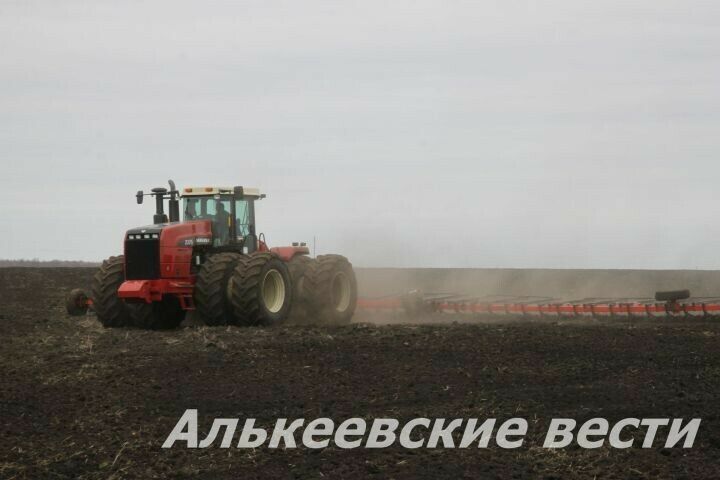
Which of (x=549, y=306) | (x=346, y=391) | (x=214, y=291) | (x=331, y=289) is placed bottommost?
(x=346, y=391)

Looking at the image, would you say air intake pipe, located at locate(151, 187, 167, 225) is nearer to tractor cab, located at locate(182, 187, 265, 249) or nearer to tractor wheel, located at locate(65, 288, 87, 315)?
tractor cab, located at locate(182, 187, 265, 249)

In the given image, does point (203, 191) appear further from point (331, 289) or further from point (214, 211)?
point (331, 289)

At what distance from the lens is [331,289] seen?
65.0 feet

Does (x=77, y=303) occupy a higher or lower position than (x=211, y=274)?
lower

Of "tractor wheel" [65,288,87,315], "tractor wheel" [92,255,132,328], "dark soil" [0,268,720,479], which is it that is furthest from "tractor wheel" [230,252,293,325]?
"tractor wheel" [65,288,87,315]

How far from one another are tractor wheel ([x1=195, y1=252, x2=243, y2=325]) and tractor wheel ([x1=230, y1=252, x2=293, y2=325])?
0.59ft

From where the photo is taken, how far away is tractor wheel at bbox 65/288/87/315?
20900mm

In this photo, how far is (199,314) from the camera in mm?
18094

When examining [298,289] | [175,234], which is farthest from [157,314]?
[298,289]

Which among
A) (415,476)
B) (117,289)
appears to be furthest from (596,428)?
(117,289)

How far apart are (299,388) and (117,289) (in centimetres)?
779

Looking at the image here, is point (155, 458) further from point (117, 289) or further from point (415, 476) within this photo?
point (117, 289)

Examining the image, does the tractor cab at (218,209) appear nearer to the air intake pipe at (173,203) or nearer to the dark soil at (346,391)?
the air intake pipe at (173,203)

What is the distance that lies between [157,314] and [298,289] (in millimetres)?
2958
